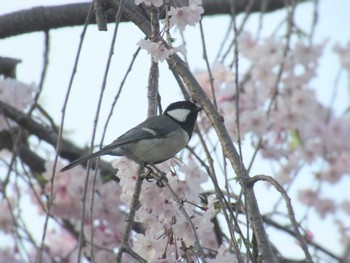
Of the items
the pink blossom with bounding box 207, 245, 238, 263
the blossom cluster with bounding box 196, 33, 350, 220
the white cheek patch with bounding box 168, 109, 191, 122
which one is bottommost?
the pink blossom with bounding box 207, 245, 238, 263

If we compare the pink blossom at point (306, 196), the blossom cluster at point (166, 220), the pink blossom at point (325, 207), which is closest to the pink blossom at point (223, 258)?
the blossom cluster at point (166, 220)

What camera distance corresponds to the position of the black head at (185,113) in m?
3.55

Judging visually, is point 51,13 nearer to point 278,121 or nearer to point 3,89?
point 3,89

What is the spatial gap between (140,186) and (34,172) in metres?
1.99

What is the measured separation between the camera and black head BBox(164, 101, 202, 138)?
3.55 metres

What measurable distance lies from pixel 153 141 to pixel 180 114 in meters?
0.45

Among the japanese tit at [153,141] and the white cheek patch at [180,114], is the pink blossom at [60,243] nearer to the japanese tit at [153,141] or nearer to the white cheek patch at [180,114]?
the white cheek patch at [180,114]

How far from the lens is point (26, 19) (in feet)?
12.1

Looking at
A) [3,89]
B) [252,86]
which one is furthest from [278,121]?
[3,89]

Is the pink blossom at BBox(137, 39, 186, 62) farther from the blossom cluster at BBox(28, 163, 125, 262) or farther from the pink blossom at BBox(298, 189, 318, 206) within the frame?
the pink blossom at BBox(298, 189, 318, 206)

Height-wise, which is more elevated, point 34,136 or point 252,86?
point 252,86

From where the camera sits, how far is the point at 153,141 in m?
3.20

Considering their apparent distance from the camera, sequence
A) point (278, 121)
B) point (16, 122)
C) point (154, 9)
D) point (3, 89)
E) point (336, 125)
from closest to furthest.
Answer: point (154, 9), point (16, 122), point (3, 89), point (278, 121), point (336, 125)

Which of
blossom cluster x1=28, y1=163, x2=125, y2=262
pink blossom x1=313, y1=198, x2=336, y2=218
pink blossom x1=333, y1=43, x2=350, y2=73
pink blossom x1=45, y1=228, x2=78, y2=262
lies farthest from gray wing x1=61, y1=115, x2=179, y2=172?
pink blossom x1=313, y1=198, x2=336, y2=218
